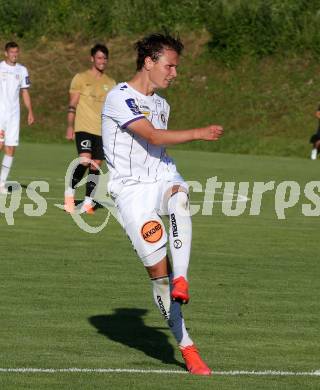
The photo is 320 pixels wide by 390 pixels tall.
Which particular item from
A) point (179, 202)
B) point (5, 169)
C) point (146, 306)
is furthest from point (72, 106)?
point (179, 202)

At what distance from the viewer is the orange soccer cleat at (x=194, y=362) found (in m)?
7.44

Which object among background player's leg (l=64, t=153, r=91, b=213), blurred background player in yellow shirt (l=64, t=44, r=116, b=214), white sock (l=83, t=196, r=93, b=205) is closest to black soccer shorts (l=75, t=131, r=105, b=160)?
blurred background player in yellow shirt (l=64, t=44, r=116, b=214)

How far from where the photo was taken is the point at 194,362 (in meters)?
7.46

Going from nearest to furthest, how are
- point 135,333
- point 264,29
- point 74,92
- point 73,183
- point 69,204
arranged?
1. point 135,333
2. point 69,204
3. point 73,183
4. point 74,92
5. point 264,29

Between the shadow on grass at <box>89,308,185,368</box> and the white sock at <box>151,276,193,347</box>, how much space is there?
11.0 inches

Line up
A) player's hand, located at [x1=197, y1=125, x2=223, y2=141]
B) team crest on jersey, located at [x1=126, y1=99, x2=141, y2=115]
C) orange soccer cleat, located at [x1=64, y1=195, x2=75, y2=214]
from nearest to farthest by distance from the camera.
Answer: player's hand, located at [x1=197, y1=125, x2=223, y2=141], team crest on jersey, located at [x1=126, y1=99, x2=141, y2=115], orange soccer cleat, located at [x1=64, y1=195, x2=75, y2=214]

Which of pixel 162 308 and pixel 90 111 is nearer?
pixel 162 308

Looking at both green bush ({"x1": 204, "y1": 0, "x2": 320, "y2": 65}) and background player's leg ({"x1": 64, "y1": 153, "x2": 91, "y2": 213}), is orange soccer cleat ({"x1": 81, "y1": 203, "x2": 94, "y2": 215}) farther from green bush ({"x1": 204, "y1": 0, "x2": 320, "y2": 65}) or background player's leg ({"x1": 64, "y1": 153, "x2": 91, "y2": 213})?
green bush ({"x1": 204, "y1": 0, "x2": 320, "y2": 65})

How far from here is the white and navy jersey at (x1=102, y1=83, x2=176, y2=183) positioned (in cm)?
790

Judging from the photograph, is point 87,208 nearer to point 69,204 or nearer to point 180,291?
point 69,204

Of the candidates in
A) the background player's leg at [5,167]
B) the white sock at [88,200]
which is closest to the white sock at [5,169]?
the background player's leg at [5,167]

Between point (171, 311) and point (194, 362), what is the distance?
359 millimetres

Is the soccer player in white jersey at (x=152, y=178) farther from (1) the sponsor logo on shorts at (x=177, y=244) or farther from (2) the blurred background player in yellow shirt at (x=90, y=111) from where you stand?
(2) the blurred background player in yellow shirt at (x=90, y=111)

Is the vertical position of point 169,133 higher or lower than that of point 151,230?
higher
